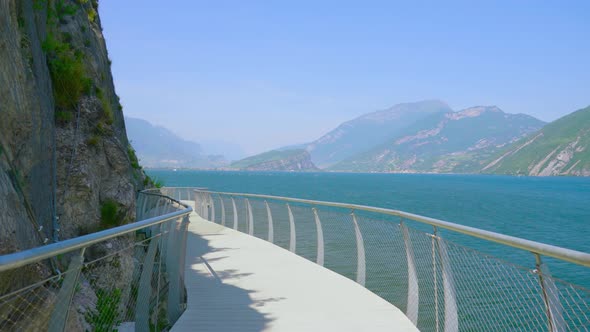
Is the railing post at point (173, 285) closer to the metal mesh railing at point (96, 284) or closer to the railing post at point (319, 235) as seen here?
the metal mesh railing at point (96, 284)

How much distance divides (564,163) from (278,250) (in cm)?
21161

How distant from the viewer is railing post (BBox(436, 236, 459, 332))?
14.1ft

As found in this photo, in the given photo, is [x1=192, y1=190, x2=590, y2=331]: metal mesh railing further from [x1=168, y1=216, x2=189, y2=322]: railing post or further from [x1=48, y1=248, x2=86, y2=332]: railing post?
[x1=168, y1=216, x2=189, y2=322]: railing post

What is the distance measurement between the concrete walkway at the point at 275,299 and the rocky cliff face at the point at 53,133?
1.96 m

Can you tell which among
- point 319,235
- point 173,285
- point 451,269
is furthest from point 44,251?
point 319,235

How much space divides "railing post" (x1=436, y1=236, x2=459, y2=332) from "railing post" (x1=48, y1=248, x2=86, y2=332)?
9.68 ft

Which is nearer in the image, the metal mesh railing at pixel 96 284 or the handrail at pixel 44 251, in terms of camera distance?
the handrail at pixel 44 251

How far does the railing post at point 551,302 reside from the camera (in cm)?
274

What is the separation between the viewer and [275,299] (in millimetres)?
6727

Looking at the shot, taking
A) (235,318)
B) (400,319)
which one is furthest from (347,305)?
(235,318)

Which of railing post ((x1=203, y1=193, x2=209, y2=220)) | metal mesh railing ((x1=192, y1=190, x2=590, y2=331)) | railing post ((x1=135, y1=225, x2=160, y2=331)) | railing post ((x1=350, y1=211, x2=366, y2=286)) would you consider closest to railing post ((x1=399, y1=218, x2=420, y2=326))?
metal mesh railing ((x1=192, y1=190, x2=590, y2=331))

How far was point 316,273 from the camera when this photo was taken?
8.72 metres

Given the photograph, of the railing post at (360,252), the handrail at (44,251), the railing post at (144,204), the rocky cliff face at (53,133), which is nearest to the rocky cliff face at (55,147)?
the rocky cliff face at (53,133)

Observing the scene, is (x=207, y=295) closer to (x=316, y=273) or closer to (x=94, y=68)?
(x=316, y=273)
